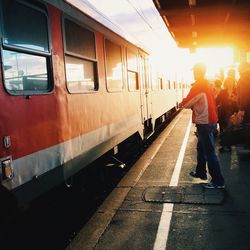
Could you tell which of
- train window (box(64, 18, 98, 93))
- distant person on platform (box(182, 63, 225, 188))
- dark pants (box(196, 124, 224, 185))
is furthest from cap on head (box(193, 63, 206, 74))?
train window (box(64, 18, 98, 93))

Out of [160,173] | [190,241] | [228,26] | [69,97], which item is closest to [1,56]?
[69,97]

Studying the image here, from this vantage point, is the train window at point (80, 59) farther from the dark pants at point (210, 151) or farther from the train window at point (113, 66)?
the dark pants at point (210, 151)

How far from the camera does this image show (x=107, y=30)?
634cm

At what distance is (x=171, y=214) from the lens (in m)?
4.97

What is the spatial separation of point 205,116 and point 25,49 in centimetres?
331

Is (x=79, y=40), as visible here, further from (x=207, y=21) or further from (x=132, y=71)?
(x=207, y=21)

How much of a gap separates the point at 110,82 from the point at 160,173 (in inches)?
80.3

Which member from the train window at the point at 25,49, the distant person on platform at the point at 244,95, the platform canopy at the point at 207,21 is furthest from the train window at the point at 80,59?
the platform canopy at the point at 207,21

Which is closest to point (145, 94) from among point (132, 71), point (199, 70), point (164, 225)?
point (132, 71)

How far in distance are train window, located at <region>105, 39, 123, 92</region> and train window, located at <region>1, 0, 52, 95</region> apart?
228 centimetres

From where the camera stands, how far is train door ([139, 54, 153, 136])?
9.73 m

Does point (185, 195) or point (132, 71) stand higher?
point (132, 71)

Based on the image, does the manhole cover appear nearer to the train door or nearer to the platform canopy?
the train door

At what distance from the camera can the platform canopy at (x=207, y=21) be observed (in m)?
9.88
